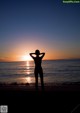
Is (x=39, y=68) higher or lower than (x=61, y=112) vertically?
higher

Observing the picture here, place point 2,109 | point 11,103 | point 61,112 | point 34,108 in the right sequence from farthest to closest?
point 11,103, point 34,108, point 61,112, point 2,109

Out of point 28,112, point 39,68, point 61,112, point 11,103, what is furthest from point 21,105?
point 39,68

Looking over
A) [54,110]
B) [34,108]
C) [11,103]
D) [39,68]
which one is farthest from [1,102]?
[39,68]

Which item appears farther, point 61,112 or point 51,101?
point 51,101

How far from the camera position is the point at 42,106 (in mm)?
7891

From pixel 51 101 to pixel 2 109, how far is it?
9.67 ft

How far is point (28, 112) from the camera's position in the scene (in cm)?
711

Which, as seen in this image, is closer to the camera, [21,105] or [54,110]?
[54,110]

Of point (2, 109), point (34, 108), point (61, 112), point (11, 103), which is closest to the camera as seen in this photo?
point (2, 109)

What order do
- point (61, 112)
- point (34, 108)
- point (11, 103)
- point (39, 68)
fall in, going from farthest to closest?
1. point (39, 68)
2. point (11, 103)
3. point (34, 108)
4. point (61, 112)

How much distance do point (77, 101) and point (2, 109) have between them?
325 cm

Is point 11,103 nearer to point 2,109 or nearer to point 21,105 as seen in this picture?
point 21,105

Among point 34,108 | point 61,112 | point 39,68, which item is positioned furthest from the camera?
point 39,68

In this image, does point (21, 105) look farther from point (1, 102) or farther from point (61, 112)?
point (61, 112)
